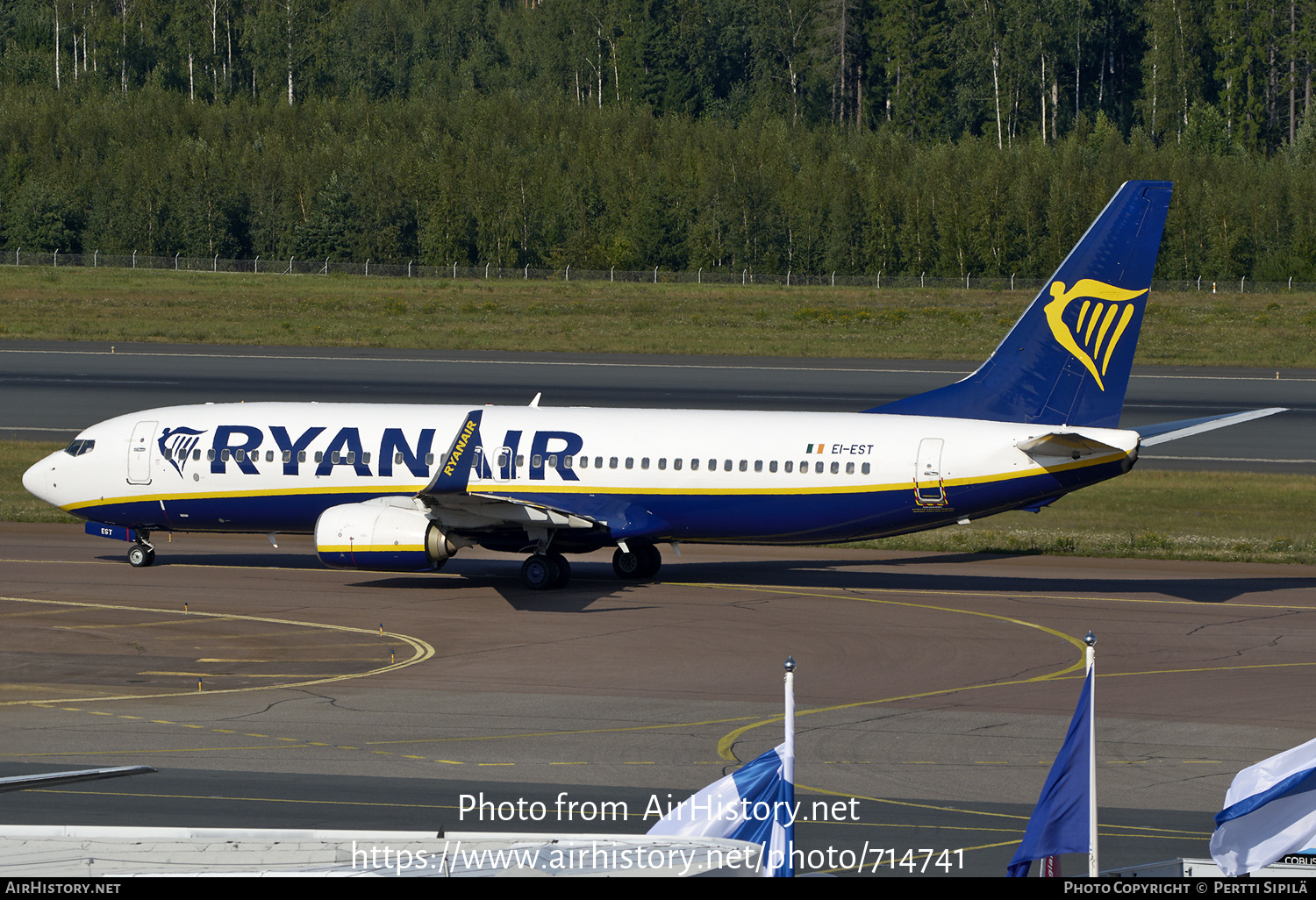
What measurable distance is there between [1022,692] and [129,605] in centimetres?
1919

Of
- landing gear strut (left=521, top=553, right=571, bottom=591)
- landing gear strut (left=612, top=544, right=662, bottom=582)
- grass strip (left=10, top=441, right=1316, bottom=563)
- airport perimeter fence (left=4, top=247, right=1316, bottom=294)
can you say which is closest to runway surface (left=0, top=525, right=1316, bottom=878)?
landing gear strut (left=612, top=544, right=662, bottom=582)

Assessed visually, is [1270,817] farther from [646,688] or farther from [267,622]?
[267,622]

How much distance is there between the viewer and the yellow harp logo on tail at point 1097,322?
33.8 m

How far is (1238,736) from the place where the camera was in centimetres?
2286

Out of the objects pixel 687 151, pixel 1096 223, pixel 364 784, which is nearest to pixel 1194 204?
Answer: pixel 687 151

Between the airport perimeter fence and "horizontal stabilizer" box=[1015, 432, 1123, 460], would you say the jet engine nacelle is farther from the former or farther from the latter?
the airport perimeter fence

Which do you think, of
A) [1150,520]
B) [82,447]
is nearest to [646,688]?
[82,447]

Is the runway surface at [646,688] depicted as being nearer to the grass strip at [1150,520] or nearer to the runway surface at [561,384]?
the grass strip at [1150,520]

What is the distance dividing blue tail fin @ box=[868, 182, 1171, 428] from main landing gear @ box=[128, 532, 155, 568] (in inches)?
831

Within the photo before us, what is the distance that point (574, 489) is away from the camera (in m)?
Answer: 35.7

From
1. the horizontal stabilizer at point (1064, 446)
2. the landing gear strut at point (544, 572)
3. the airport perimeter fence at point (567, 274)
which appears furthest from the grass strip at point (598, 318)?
the horizontal stabilizer at point (1064, 446)

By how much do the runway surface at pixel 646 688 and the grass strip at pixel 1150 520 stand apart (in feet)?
7.16

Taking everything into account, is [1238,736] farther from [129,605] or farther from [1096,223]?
[129,605]
